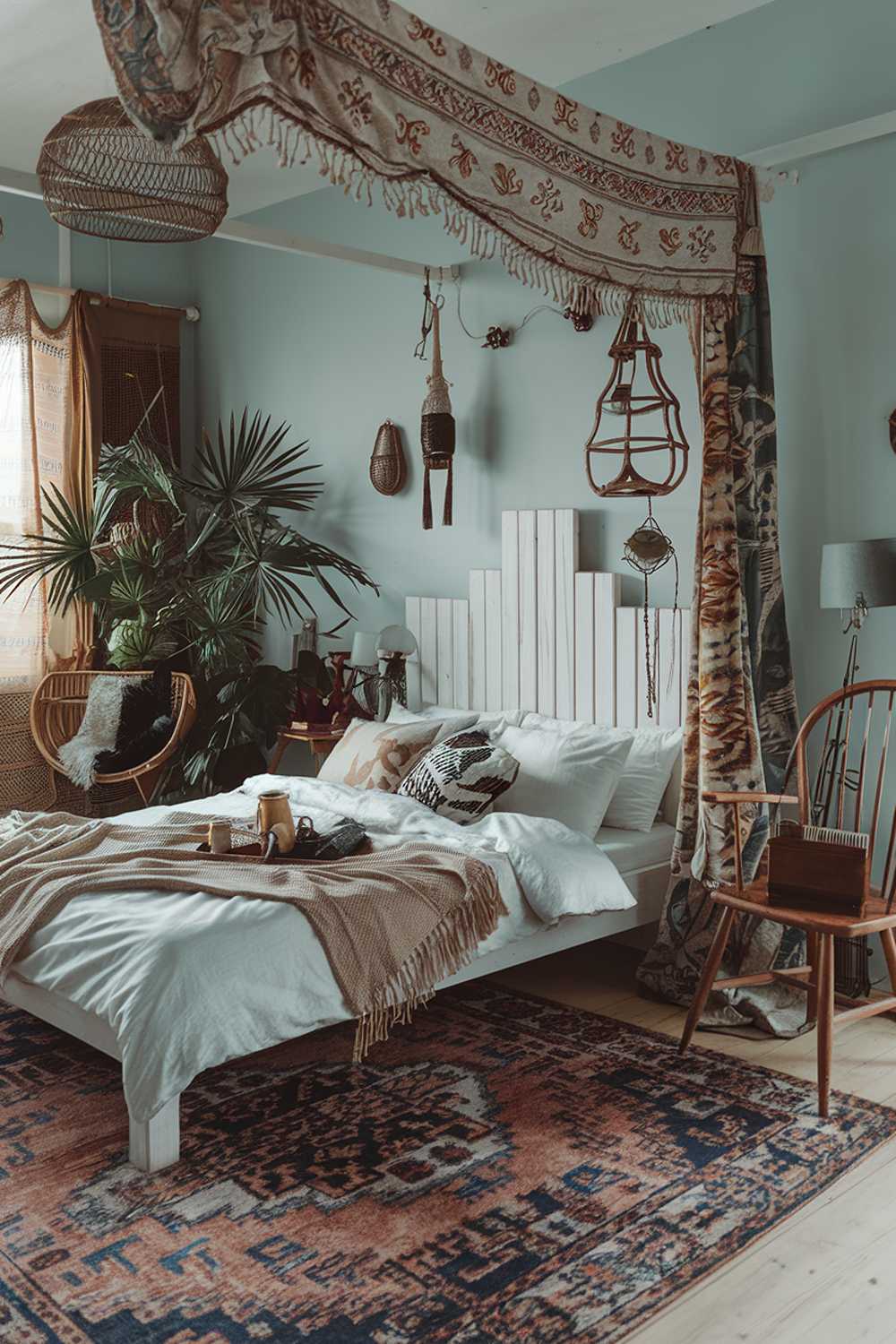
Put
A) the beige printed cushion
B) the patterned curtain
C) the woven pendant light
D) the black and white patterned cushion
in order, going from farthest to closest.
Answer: the woven pendant light → the beige printed cushion → the black and white patterned cushion → the patterned curtain

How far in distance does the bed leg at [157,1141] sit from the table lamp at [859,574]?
87.6 inches

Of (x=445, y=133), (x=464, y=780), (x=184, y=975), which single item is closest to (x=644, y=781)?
(x=464, y=780)

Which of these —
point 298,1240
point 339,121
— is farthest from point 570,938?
point 339,121

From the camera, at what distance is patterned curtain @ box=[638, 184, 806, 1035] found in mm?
3619

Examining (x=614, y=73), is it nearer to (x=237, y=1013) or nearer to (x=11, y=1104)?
(x=237, y=1013)

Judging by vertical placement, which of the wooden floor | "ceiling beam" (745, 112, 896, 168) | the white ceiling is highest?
the white ceiling

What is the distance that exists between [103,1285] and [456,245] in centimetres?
417

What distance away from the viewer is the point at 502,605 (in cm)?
496

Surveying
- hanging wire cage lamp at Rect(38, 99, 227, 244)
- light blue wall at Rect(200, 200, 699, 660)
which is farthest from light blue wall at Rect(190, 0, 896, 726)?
hanging wire cage lamp at Rect(38, 99, 227, 244)

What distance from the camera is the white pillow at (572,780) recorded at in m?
4.02

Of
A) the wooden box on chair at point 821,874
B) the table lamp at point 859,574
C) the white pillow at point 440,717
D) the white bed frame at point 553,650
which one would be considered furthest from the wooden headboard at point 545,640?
the wooden box on chair at point 821,874

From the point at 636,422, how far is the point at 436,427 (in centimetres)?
88

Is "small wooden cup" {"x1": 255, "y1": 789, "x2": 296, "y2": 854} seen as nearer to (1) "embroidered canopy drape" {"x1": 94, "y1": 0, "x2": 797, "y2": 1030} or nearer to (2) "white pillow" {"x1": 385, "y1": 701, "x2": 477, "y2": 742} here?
(2) "white pillow" {"x1": 385, "y1": 701, "x2": 477, "y2": 742}

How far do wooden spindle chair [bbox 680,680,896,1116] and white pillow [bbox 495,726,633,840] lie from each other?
539mm
